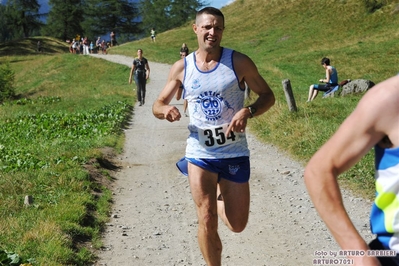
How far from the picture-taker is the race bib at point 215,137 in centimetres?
512

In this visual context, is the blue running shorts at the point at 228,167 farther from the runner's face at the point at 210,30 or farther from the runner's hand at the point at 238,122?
the runner's face at the point at 210,30

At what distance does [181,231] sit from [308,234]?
4.90 feet

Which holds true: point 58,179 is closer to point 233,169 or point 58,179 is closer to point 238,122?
point 233,169

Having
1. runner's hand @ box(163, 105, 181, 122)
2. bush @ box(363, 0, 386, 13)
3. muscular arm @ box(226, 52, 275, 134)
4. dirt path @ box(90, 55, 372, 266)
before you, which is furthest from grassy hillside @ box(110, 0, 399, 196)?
runner's hand @ box(163, 105, 181, 122)

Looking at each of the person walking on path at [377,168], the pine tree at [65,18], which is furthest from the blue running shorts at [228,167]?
the pine tree at [65,18]

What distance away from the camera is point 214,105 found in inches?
203

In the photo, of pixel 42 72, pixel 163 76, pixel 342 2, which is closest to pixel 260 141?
pixel 163 76

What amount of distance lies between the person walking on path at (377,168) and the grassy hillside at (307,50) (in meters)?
6.27

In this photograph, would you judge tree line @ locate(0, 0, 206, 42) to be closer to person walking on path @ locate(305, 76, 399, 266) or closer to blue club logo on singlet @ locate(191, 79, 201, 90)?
blue club logo on singlet @ locate(191, 79, 201, 90)

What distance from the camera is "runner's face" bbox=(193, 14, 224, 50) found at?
525 centimetres

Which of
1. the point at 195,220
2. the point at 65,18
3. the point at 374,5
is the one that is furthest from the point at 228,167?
the point at 65,18

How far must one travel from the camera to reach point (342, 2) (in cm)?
5059

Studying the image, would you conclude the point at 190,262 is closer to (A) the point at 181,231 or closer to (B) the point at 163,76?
(A) the point at 181,231

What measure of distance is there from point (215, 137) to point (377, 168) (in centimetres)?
287
